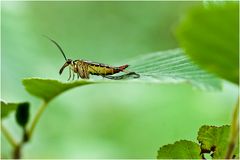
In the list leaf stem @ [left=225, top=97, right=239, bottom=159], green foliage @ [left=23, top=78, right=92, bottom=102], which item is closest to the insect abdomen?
green foliage @ [left=23, top=78, right=92, bottom=102]

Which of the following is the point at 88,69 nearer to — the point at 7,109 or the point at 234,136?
the point at 7,109

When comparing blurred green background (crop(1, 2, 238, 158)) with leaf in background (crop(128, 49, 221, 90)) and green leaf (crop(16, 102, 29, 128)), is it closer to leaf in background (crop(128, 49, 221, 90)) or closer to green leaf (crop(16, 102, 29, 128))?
leaf in background (crop(128, 49, 221, 90))

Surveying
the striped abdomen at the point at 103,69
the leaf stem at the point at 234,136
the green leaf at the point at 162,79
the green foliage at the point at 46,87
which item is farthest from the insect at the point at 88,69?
the leaf stem at the point at 234,136

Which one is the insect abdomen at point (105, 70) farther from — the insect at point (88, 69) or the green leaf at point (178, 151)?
the green leaf at point (178, 151)

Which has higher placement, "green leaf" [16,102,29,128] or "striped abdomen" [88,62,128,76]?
"striped abdomen" [88,62,128,76]

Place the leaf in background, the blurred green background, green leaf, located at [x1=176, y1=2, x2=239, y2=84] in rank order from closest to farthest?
green leaf, located at [x1=176, y1=2, x2=239, y2=84]
the leaf in background
the blurred green background

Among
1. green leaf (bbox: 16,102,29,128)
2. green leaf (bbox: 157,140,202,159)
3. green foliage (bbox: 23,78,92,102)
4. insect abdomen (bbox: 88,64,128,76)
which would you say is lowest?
green leaf (bbox: 157,140,202,159)
